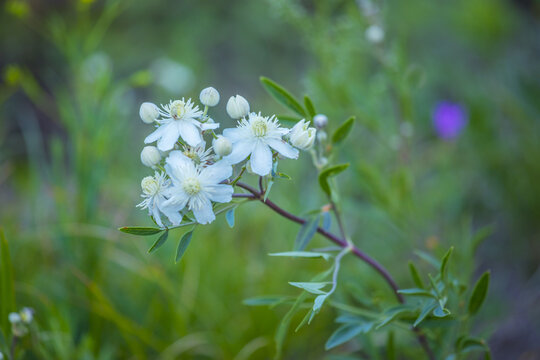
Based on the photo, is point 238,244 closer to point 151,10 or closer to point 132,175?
point 132,175

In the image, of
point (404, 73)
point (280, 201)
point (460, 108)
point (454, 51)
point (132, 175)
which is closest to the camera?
point (404, 73)

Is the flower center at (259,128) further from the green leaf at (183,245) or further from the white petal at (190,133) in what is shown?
the green leaf at (183,245)

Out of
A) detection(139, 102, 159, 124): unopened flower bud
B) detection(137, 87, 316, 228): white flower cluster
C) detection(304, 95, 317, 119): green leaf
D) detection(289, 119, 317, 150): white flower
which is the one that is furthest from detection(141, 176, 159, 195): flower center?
detection(304, 95, 317, 119): green leaf

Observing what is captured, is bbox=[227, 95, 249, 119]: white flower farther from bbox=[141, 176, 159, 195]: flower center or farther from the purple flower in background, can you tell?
the purple flower in background

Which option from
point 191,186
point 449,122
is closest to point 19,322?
point 191,186

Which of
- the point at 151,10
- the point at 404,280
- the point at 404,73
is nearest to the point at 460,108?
the point at 404,73

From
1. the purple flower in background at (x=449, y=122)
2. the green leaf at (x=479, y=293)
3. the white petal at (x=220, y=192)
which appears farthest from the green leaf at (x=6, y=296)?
the purple flower in background at (x=449, y=122)
